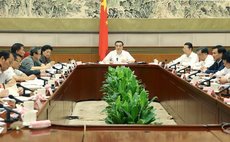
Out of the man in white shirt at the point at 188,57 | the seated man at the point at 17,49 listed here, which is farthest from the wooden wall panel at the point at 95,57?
the seated man at the point at 17,49

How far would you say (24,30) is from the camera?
10.1 m

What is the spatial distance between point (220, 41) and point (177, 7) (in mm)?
1251

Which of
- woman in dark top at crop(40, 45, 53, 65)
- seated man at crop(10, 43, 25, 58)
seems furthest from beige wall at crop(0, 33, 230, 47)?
seated man at crop(10, 43, 25, 58)

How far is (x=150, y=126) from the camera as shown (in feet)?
7.68

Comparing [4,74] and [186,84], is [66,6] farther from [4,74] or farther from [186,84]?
[186,84]

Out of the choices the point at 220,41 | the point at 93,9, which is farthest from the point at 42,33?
the point at 220,41

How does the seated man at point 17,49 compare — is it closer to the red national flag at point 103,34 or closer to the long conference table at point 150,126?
the long conference table at point 150,126

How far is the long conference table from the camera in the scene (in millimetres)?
2162

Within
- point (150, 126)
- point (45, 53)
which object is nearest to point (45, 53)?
point (45, 53)

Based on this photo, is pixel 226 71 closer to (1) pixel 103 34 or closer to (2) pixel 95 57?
(1) pixel 103 34

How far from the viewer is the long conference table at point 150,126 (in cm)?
216

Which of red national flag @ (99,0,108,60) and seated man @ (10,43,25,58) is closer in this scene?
seated man @ (10,43,25,58)

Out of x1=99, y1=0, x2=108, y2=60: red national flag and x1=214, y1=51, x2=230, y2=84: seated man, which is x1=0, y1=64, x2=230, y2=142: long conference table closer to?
x1=214, y1=51, x2=230, y2=84: seated man

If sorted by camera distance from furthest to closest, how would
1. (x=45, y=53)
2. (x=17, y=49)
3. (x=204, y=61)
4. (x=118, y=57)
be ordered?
(x=118, y=57) → (x=45, y=53) → (x=204, y=61) → (x=17, y=49)
